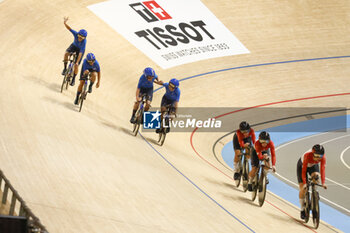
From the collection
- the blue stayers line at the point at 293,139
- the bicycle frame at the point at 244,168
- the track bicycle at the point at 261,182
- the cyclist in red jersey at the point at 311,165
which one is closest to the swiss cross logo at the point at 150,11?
the blue stayers line at the point at 293,139

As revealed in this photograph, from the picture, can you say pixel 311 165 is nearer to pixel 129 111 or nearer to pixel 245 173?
pixel 245 173

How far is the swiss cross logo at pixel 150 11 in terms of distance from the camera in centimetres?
1287

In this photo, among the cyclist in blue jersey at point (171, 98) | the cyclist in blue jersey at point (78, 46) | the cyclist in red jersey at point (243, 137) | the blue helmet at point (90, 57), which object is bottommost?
the cyclist in red jersey at point (243, 137)

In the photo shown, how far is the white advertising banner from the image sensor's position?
12734 mm

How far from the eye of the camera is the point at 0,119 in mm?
7016

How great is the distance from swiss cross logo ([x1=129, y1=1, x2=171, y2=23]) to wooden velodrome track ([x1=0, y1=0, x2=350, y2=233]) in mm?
759

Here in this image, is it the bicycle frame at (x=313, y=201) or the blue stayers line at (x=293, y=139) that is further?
the blue stayers line at (x=293, y=139)

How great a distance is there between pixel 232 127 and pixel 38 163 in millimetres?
6619

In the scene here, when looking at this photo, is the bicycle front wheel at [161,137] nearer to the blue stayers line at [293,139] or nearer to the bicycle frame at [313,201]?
the blue stayers line at [293,139]

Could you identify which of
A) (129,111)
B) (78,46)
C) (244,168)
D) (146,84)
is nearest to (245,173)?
(244,168)

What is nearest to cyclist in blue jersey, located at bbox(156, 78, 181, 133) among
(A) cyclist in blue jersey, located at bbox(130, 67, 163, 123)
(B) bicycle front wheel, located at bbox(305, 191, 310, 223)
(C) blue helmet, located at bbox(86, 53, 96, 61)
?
(A) cyclist in blue jersey, located at bbox(130, 67, 163, 123)

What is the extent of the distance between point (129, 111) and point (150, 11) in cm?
312

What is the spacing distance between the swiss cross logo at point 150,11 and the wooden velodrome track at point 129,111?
76 centimetres

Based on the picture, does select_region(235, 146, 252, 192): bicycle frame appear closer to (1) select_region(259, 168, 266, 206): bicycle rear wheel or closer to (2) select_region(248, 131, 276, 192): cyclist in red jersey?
(2) select_region(248, 131, 276, 192): cyclist in red jersey
